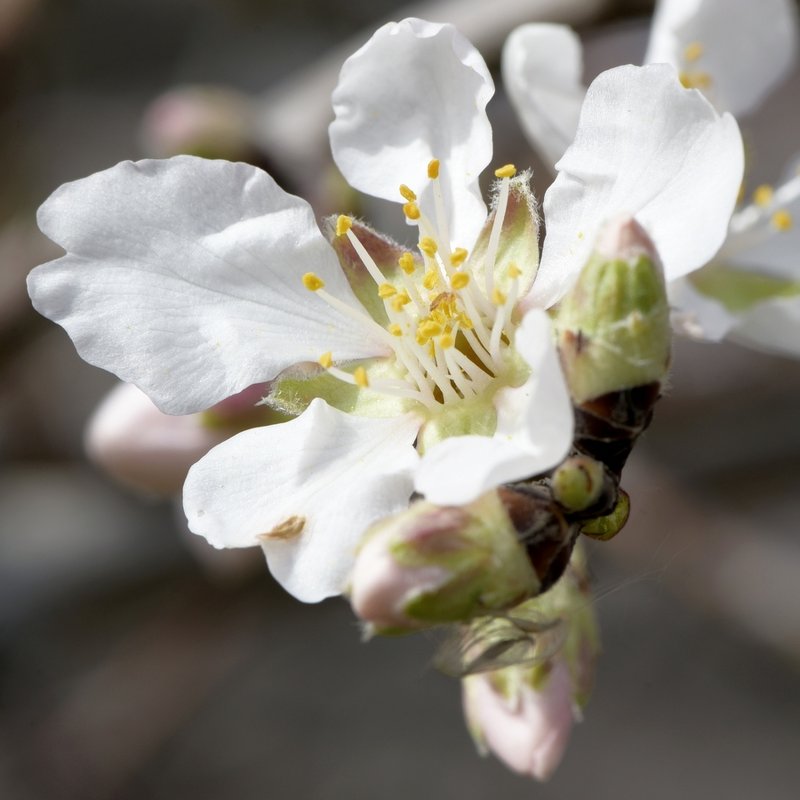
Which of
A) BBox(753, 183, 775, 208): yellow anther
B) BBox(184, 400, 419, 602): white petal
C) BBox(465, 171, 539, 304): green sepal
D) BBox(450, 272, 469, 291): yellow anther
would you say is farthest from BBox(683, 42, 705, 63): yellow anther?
BBox(184, 400, 419, 602): white petal

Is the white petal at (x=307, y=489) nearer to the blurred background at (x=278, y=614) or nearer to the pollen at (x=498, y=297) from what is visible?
the pollen at (x=498, y=297)

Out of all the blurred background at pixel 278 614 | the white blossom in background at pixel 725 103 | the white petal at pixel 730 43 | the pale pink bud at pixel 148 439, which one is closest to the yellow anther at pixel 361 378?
the white blossom in background at pixel 725 103

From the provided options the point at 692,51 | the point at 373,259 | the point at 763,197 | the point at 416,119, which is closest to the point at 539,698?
the point at 373,259

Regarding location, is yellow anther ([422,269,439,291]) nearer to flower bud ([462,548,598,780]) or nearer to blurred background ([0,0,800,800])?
flower bud ([462,548,598,780])

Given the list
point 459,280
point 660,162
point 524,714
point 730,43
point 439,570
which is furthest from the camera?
point 730,43

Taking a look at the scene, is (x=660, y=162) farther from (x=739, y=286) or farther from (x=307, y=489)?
(x=739, y=286)

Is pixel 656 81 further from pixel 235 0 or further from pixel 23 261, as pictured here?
pixel 235 0

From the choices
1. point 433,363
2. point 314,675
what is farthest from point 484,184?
point 314,675
